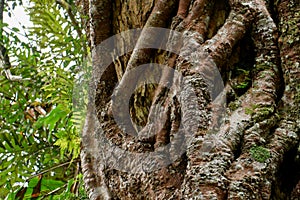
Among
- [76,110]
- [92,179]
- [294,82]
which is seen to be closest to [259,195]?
[294,82]

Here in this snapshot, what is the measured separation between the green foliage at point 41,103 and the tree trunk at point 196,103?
917 millimetres

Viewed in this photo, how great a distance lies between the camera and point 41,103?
2730 mm

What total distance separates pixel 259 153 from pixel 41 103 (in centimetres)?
194

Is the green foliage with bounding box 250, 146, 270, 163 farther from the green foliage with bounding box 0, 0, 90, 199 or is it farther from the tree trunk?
the green foliage with bounding box 0, 0, 90, 199

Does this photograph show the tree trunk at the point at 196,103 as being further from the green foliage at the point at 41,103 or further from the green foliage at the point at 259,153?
the green foliage at the point at 41,103

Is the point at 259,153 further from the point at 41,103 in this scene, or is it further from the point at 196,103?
the point at 41,103

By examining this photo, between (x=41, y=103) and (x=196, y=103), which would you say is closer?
(x=196, y=103)

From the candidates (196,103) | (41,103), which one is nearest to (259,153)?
(196,103)

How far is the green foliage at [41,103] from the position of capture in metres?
→ 2.37

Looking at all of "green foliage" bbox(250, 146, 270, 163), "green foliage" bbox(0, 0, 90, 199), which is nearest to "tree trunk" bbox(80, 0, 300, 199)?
"green foliage" bbox(250, 146, 270, 163)

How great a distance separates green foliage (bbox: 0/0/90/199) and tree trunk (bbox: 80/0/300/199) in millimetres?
917

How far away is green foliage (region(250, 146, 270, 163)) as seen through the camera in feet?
3.18

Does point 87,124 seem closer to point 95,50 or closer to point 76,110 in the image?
point 95,50

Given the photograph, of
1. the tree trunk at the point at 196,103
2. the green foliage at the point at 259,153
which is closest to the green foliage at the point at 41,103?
the tree trunk at the point at 196,103
